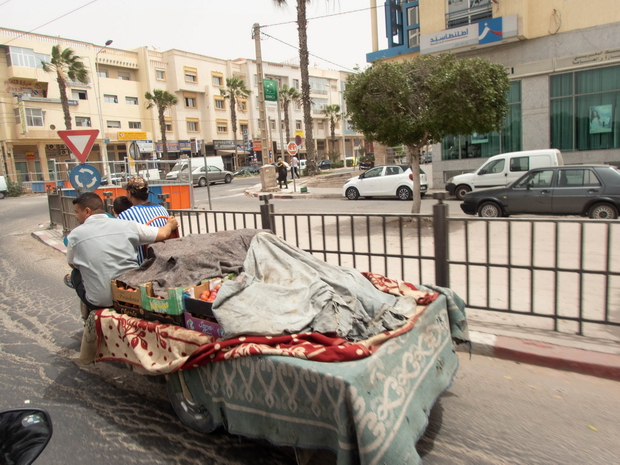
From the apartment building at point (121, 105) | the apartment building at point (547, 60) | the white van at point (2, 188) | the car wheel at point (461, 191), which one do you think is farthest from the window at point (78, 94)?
the car wheel at point (461, 191)

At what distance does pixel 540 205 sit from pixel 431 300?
28.6 ft

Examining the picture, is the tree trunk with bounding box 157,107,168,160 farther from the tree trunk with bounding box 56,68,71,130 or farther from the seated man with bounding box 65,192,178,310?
the seated man with bounding box 65,192,178,310

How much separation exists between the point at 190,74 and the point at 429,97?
49.4 meters

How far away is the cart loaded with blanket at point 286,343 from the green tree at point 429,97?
305 inches

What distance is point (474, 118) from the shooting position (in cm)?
1045

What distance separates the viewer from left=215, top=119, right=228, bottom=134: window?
5755 cm

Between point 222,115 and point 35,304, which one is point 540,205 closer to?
point 35,304

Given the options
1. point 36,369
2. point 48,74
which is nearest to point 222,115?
point 48,74

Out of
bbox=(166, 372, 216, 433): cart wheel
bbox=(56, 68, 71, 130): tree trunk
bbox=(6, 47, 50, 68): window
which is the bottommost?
bbox=(166, 372, 216, 433): cart wheel

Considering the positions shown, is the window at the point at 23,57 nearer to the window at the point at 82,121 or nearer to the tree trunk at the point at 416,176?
the window at the point at 82,121

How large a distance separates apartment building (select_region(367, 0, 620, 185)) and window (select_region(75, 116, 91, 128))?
36008 millimetres

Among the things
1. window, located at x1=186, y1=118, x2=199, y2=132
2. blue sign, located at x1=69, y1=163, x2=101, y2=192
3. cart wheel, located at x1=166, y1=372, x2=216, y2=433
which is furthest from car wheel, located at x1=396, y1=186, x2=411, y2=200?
window, located at x1=186, y1=118, x2=199, y2=132

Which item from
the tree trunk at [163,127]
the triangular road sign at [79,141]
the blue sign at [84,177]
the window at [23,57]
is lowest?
the blue sign at [84,177]

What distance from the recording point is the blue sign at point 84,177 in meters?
9.03
